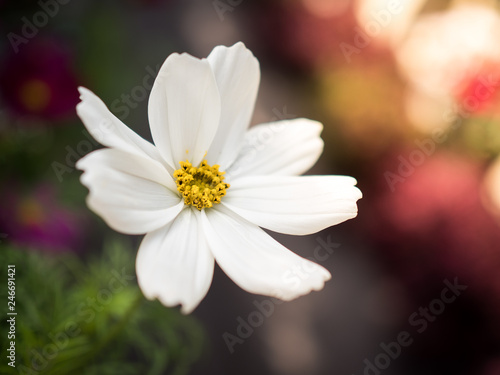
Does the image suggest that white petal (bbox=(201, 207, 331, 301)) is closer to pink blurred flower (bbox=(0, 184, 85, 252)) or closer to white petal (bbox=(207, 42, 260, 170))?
white petal (bbox=(207, 42, 260, 170))

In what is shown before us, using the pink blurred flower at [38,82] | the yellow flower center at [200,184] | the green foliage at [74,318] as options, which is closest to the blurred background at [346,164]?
the pink blurred flower at [38,82]

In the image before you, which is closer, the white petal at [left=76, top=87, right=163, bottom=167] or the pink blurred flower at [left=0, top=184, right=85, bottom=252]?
the white petal at [left=76, top=87, right=163, bottom=167]

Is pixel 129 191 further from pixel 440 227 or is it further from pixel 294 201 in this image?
pixel 440 227

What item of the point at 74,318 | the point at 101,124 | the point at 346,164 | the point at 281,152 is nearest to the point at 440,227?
the point at 346,164

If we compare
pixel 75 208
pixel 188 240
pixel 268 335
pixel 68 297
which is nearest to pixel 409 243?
pixel 268 335

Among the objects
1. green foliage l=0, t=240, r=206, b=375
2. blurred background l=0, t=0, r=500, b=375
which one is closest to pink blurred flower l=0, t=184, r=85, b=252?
blurred background l=0, t=0, r=500, b=375

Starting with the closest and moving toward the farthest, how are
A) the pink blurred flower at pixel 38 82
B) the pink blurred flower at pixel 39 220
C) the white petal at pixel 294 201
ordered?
1. the white petal at pixel 294 201
2. the pink blurred flower at pixel 39 220
3. the pink blurred flower at pixel 38 82

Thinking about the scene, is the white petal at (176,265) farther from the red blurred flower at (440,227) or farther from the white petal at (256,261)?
the red blurred flower at (440,227)
